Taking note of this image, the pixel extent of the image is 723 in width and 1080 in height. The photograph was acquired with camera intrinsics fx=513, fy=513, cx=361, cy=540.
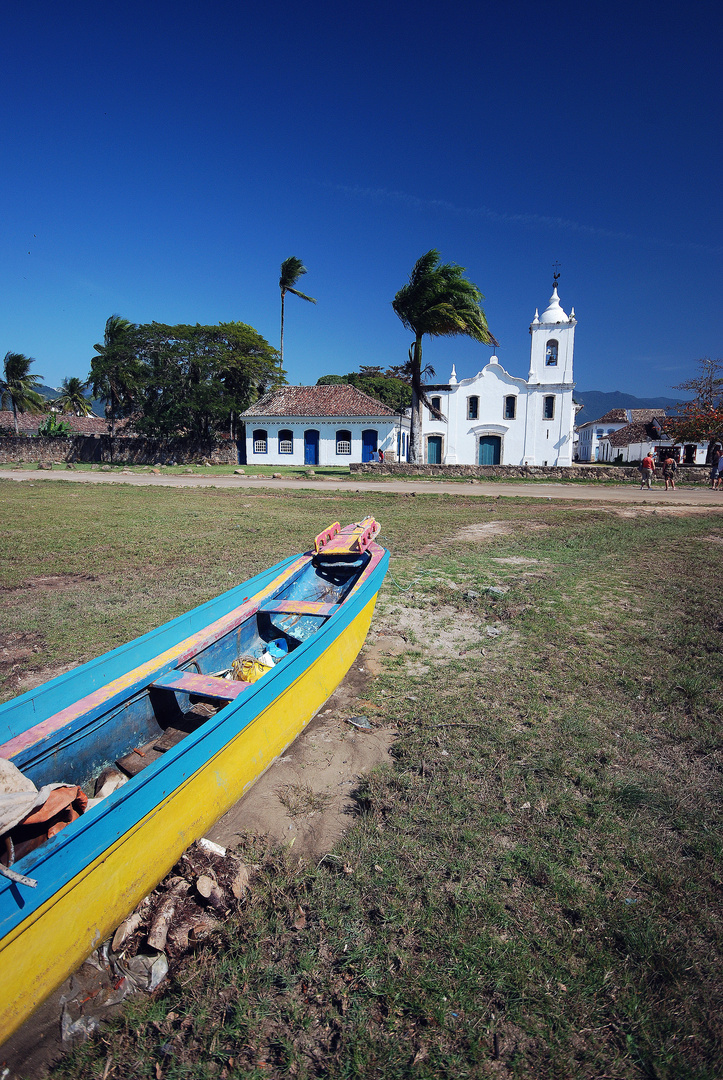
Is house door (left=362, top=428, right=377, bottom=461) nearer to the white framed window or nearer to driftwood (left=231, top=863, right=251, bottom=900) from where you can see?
the white framed window

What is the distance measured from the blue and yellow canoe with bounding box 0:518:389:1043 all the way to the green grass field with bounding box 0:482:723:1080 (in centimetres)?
37

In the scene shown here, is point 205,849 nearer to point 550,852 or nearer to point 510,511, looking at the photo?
point 550,852

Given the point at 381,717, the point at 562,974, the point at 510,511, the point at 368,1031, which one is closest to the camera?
the point at 368,1031

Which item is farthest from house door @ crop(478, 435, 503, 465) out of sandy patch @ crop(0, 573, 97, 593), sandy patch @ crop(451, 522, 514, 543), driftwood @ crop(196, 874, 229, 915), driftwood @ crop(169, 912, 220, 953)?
driftwood @ crop(169, 912, 220, 953)

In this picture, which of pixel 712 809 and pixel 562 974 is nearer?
pixel 562 974

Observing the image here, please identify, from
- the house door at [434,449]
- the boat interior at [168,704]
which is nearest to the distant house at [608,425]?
the house door at [434,449]

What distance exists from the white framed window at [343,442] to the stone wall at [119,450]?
28.5 ft

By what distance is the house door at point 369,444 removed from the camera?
3350 cm

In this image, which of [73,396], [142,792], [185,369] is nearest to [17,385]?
[73,396]

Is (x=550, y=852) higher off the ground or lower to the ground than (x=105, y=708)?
lower

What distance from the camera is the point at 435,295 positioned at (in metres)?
23.1

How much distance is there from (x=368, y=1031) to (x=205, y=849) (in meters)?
1.01

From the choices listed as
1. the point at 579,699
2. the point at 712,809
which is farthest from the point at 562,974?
the point at 579,699

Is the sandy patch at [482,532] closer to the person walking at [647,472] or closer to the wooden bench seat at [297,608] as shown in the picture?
the wooden bench seat at [297,608]
